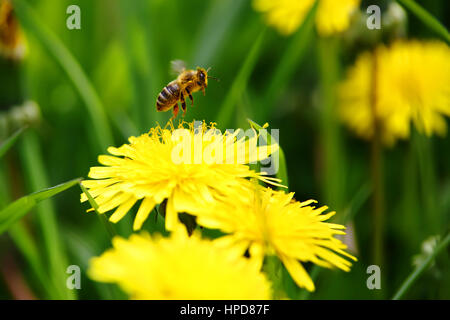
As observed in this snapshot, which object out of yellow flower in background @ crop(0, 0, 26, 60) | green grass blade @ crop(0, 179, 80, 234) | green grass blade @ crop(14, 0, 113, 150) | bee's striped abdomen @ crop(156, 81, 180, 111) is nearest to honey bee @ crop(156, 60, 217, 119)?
bee's striped abdomen @ crop(156, 81, 180, 111)

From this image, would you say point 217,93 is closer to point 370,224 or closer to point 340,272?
point 370,224

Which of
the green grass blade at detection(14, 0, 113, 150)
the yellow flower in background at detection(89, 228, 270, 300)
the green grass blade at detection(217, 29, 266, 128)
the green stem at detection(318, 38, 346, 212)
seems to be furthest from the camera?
the green stem at detection(318, 38, 346, 212)

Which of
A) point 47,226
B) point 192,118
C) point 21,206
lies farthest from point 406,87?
point 21,206

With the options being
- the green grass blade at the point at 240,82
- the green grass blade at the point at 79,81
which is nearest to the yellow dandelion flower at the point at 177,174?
the green grass blade at the point at 240,82

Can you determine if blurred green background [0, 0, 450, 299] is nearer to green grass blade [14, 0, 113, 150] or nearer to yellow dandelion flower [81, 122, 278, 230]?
green grass blade [14, 0, 113, 150]

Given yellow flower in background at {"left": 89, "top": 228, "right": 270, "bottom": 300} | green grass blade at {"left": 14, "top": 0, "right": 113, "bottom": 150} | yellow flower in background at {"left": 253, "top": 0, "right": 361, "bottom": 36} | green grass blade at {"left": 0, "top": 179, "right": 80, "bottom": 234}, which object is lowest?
yellow flower in background at {"left": 89, "top": 228, "right": 270, "bottom": 300}
